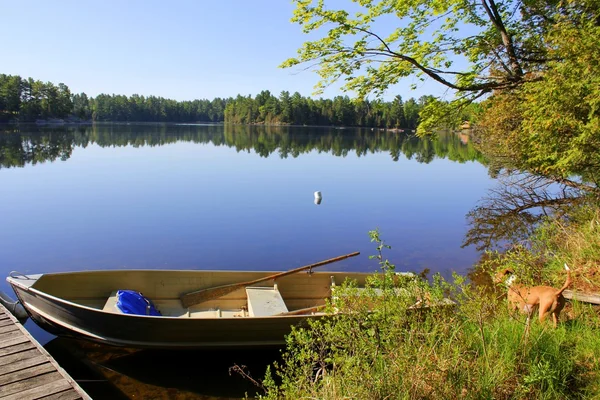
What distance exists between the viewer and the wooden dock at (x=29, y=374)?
15.2ft

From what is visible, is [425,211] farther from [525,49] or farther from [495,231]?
[525,49]

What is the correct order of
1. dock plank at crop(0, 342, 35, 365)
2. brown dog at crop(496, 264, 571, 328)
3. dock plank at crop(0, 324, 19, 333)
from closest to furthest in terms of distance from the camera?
brown dog at crop(496, 264, 571, 328), dock plank at crop(0, 342, 35, 365), dock plank at crop(0, 324, 19, 333)

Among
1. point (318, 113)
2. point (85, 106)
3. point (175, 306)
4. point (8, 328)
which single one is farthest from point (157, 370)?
point (85, 106)

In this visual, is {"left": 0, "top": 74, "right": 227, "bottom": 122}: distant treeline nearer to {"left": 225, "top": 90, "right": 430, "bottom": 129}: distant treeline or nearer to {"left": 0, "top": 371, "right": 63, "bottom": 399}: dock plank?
{"left": 225, "top": 90, "right": 430, "bottom": 129}: distant treeline

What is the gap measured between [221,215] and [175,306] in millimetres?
8745

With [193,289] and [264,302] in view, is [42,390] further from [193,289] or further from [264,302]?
[264,302]

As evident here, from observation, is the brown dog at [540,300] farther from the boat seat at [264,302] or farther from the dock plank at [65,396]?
the dock plank at [65,396]

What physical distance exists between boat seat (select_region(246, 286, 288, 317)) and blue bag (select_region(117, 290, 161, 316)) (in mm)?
1789

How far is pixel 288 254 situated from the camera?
12578 mm

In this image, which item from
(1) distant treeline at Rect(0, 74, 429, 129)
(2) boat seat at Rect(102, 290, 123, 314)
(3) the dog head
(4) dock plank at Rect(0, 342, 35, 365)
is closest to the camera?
(4) dock plank at Rect(0, 342, 35, 365)

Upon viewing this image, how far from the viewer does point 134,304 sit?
24.7 ft

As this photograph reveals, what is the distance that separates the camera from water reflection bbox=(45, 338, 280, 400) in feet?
20.7

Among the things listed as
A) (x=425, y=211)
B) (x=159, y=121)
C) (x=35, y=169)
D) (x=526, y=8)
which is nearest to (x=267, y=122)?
(x=159, y=121)

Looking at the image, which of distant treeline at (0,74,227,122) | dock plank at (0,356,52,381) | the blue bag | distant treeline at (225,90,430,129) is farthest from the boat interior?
distant treeline at (225,90,430,129)
